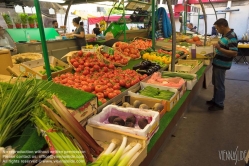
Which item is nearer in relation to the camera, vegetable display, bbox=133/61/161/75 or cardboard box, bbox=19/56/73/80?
cardboard box, bbox=19/56/73/80

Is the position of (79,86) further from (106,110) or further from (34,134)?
(34,134)

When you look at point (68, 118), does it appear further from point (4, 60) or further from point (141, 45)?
point (141, 45)

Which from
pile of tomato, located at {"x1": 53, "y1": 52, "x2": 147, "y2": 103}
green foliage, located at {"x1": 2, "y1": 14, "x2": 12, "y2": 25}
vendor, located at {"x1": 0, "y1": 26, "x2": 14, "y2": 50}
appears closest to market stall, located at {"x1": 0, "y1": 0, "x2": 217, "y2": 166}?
pile of tomato, located at {"x1": 53, "y1": 52, "x2": 147, "y2": 103}

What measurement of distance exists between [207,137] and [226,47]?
200cm

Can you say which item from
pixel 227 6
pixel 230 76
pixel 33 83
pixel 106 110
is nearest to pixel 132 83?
pixel 106 110

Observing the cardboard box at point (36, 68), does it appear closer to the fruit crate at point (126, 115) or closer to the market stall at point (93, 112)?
the market stall at point (93, 112)

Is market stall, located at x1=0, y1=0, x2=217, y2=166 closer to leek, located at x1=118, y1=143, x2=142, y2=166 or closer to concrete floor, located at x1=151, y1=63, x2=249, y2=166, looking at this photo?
leek, located at x1=118, y1=143, x2=142, y2=166

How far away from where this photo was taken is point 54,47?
487 centimetres

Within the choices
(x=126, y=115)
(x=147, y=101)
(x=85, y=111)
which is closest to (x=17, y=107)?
(x=85, y=111)

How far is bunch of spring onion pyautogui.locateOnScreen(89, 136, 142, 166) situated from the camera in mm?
1368

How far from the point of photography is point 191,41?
735 centimetres

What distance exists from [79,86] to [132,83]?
0.87 meters

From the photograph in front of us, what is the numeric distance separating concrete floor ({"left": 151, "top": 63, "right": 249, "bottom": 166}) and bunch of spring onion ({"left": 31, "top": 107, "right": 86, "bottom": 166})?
1989 mm

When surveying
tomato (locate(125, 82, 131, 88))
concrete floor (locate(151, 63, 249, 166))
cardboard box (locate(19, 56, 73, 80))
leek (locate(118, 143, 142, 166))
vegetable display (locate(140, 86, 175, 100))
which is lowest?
concrete floor (locate(151, 63, 249, 166))
